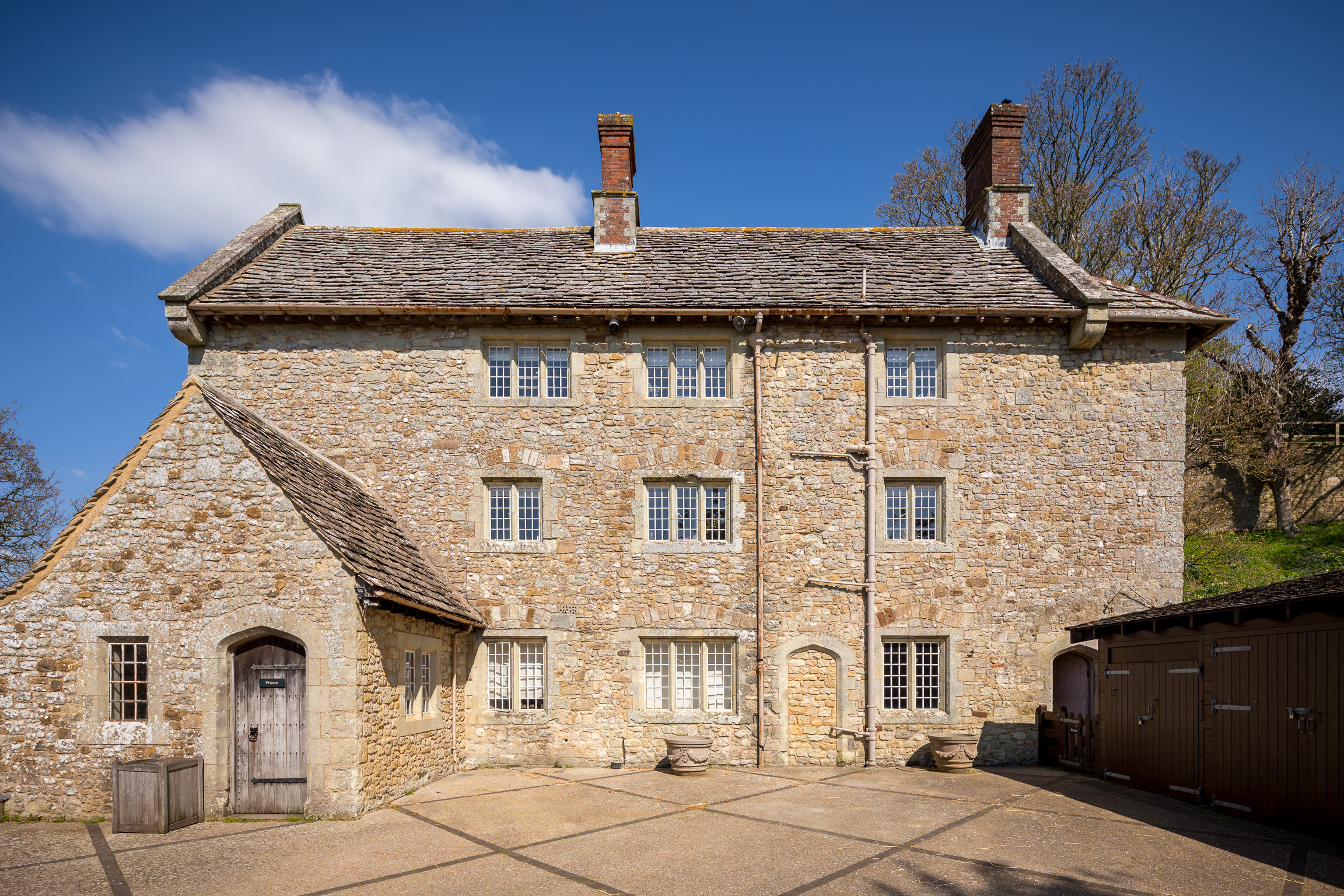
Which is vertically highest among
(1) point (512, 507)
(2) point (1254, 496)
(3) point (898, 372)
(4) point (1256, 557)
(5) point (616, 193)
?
(5) point (616, 193)

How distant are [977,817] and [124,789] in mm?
9838

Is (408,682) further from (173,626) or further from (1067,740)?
(1067,740)

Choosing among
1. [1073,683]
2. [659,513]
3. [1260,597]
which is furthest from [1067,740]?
[659,513]

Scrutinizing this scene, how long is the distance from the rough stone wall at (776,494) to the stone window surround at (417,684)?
1.01 m

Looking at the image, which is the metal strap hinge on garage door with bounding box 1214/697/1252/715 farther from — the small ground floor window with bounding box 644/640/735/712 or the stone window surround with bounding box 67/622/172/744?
the stone window surround with bounding box 67/622/172/744

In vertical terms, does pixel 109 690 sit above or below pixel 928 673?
above

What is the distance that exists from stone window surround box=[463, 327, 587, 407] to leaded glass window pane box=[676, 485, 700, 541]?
240 centimetres

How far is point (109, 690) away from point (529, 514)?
248 inches

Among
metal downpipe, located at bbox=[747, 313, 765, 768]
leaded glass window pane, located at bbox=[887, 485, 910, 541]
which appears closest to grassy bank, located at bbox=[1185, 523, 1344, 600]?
leaded glass window pane, located at bbox=[887, 485, 910, 541]

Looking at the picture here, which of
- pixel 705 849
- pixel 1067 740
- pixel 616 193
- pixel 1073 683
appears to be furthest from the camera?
pixel 616 193

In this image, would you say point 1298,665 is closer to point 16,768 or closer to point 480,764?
point 480,764

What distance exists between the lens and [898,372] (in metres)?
14.2

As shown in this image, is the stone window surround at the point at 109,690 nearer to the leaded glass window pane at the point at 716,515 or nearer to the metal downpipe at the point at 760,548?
the leaded glass window pane at the point at 716,515

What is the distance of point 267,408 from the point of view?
1356cm
